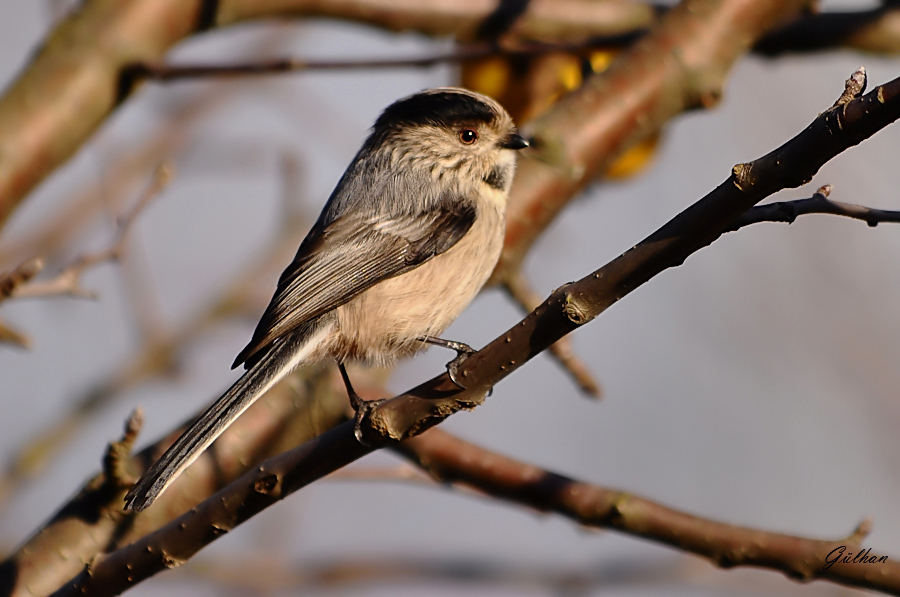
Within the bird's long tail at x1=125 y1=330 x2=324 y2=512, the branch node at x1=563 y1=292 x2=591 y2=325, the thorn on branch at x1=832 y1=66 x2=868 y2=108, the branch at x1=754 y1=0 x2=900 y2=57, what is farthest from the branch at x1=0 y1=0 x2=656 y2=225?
the thorn on branch at x1=832 y1=66 x2=868 y2=108

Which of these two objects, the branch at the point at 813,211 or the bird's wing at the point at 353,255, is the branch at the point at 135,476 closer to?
the bird's wing at the point at 353,255

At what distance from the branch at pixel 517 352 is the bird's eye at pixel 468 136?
149cm

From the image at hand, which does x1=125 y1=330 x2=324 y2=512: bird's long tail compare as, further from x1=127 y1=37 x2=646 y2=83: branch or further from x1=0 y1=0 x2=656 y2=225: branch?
x1=0 y1=0 x2=656 y2=225: branch

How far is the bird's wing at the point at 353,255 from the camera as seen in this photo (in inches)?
110

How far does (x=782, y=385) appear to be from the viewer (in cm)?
646

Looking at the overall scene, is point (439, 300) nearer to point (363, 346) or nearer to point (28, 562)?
point (363, 346)

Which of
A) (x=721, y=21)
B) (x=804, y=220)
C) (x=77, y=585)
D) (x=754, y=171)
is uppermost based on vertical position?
(x=804, y=220)

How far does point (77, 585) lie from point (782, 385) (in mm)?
5365

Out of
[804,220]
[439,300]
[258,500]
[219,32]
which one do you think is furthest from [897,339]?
[258,500]

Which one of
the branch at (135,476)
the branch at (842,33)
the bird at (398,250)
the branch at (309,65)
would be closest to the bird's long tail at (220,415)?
the bird at (398,250)

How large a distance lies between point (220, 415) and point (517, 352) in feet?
2.90

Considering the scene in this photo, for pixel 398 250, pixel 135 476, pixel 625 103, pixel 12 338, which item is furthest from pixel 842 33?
pixel 12 338

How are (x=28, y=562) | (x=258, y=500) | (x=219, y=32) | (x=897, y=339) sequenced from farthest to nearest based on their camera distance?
(x=897, y=339) < (x=219, y=32) < (x=28, y=562) < (x=258, y=500)

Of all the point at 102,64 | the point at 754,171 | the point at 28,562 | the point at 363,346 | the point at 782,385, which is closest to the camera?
the point at 754,171
